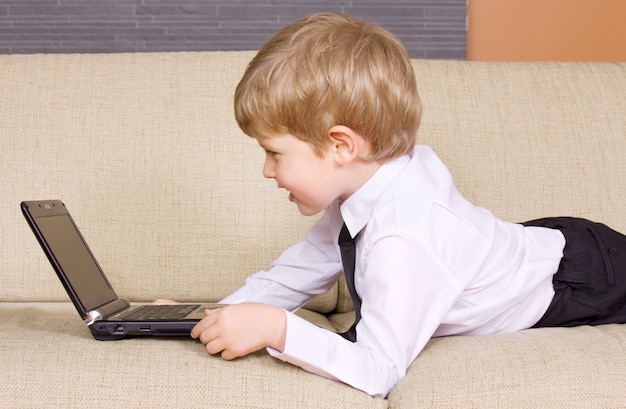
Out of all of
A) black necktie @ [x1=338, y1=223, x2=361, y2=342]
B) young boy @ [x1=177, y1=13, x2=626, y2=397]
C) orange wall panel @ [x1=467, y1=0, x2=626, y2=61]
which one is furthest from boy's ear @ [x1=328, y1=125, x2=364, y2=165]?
orange wall panel @ [x1=467, y1=0, x2=626, y2=61]

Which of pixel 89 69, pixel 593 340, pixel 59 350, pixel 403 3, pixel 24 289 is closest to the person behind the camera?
pixel 59 350

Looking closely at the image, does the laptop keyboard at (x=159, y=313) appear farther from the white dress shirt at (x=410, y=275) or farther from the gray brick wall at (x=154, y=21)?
the gray brick wall at (x=154, y=21)

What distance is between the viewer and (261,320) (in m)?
1.03

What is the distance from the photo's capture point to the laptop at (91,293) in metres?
1.09

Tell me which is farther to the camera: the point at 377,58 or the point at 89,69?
the point at 89,69

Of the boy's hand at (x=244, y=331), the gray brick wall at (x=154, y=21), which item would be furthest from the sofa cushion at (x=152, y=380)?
the gray brick wall at (x=154, y=21)

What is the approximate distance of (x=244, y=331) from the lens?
102cm

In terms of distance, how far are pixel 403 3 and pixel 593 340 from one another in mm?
2493

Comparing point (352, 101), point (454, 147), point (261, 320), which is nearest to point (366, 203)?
→ point (352, 101)

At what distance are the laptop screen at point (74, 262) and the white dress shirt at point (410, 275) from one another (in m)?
0.25

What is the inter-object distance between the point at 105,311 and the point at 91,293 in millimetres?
41

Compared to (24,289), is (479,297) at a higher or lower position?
higher

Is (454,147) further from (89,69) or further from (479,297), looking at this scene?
(89,69)

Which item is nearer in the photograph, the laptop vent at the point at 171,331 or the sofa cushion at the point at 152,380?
the sofa cushion at the point at 152,380
